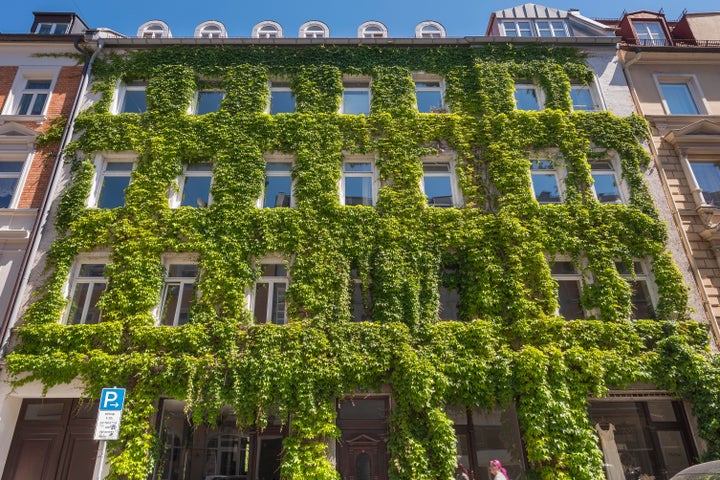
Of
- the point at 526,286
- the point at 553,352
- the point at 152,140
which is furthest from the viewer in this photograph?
the point at 152,140

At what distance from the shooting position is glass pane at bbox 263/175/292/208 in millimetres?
15898

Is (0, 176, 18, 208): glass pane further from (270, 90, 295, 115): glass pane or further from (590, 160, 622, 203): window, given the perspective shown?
(590, 160, 622, 203): window

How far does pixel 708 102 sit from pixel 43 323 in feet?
83.3

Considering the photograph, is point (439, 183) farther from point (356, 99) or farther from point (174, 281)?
point (174, 281)

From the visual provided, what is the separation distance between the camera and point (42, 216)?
50.2 feet

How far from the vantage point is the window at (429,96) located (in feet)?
59.5

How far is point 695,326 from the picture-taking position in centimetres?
1353

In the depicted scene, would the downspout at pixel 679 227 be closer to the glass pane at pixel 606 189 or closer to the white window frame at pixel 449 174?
the glass pane at pixel 606 189

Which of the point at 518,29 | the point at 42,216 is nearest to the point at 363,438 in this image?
the point at 42,216

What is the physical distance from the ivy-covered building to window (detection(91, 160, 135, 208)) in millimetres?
97

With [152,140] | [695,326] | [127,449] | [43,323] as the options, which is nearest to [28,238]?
[43,323]

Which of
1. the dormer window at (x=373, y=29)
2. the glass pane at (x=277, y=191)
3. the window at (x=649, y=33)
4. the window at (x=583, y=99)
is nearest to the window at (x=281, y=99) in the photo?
the glass pane at (x=277, y=191)

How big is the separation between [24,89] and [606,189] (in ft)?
76.2

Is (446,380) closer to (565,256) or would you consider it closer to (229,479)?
(565,256)
